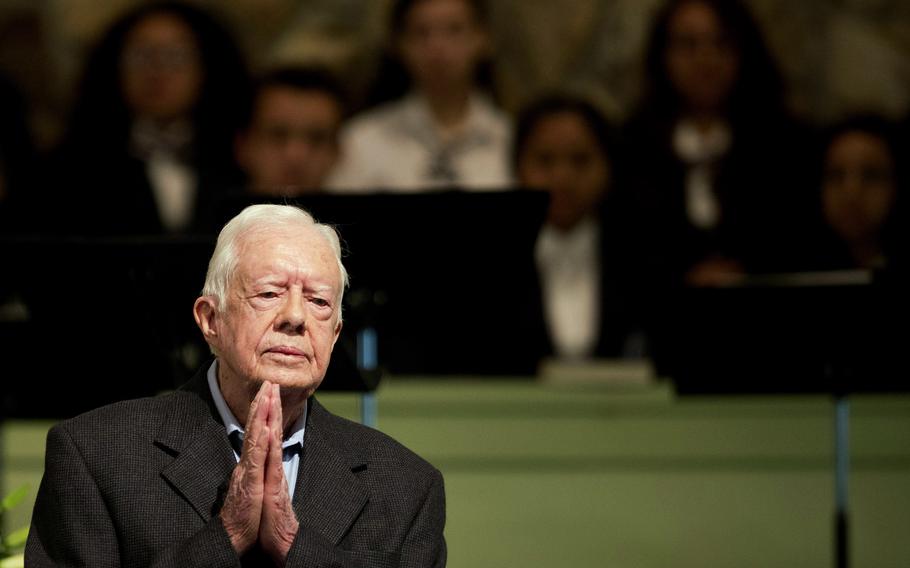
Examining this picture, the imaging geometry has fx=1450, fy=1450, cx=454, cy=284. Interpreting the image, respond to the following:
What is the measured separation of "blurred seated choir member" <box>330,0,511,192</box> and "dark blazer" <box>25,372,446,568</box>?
3599 millimetres

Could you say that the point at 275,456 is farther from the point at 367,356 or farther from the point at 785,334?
the point at 785,334

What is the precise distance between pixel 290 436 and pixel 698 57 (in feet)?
13.3

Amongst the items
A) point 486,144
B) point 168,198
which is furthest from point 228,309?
point 486,144

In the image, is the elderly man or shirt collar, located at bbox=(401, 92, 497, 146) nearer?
the elderly man

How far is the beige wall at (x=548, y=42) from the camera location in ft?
24.7

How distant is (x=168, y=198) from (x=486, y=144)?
136cm

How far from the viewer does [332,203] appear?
134 inches

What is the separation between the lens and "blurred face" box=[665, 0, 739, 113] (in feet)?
19.5

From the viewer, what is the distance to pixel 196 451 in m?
2.23

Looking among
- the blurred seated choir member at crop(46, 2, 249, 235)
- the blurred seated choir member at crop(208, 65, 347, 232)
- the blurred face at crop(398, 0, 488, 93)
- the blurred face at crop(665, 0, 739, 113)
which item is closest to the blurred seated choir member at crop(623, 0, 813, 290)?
the blurred face at crop(665, 0, 739, 113)

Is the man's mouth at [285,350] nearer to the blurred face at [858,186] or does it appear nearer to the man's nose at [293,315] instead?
the man's nose at [293,315]

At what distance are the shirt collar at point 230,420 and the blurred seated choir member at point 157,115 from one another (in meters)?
3.20

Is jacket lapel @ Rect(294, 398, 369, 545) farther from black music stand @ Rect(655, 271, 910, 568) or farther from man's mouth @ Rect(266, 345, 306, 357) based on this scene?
black music stand @ Rect(655, 271, 910, 568)

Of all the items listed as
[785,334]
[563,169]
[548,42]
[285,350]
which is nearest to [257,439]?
[285,350]
